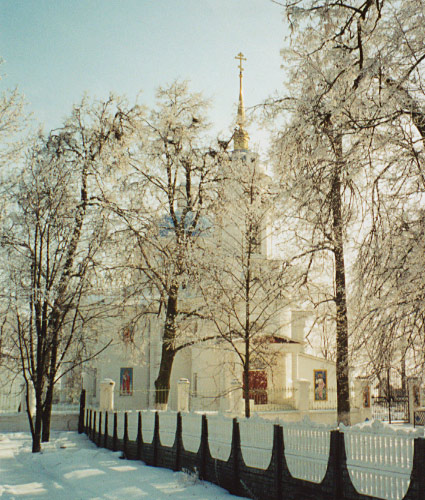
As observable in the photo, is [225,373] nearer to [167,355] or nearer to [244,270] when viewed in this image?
[167,355]

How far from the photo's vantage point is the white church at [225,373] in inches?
1096

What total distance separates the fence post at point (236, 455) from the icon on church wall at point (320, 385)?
71.3ft

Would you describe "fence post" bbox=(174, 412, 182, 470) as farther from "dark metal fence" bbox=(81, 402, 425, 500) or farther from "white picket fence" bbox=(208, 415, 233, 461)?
"white picket fence" bbox=(208, 415, 233, 461)

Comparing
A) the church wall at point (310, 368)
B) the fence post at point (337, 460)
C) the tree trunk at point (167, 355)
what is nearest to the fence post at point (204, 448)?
the fence post at point (337, 460)

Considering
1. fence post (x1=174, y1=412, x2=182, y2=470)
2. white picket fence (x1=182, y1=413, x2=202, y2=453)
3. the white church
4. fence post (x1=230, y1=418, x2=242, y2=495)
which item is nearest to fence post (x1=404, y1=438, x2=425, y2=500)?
fence post (x1=230, y1=418, x2=242, y2=495)

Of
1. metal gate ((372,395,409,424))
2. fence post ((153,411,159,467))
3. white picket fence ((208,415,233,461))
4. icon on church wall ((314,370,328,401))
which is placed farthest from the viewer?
icon on church wall ((314,370,328,401))

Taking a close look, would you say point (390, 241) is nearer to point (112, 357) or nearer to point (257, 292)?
point (257, 292)

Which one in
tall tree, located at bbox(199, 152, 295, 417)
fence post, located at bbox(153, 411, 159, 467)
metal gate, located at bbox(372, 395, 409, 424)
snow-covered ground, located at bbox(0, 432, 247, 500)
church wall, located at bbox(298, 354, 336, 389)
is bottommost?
metal gate, located at bbox(372, 395, 409, 424)

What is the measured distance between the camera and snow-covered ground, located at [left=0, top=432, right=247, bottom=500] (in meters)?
10.4

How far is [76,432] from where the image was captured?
81.5ft

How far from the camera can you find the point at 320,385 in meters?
32.5

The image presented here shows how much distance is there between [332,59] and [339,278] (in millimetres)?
8228

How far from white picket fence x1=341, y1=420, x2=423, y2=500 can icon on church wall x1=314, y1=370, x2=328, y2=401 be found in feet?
80.3

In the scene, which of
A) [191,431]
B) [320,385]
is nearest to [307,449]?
[191,431]
